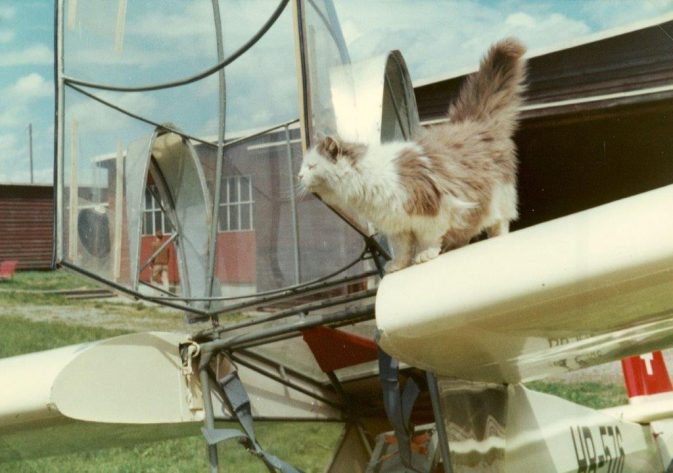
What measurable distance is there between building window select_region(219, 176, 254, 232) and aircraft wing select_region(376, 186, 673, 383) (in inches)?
34.1

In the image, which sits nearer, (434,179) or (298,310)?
(434,179)

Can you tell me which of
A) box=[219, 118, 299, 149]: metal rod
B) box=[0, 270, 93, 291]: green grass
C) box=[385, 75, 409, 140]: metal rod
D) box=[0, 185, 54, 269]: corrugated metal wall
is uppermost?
box=[0, 185, 54, 269]: corrugated metal wall

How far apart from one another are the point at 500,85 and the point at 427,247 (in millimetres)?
549

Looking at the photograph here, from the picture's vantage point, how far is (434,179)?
6.36 feet

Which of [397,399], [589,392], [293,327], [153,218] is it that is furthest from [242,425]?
[589,392]

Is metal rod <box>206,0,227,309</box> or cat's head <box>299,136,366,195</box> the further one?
metal rod <box>206,0,227,309</box>

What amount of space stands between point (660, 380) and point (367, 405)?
1.45 meters

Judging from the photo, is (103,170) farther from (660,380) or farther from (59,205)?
(660,380)

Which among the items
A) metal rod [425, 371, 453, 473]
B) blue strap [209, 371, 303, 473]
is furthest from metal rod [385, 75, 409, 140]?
blue strap [209, 371, 303, 473]

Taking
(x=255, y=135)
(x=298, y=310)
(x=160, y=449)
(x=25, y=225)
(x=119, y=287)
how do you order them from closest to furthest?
(x=119, y=287) < (x=298, y=310) < (x=255, y=135) < (x=160, y=449) < (x=25, y=225)

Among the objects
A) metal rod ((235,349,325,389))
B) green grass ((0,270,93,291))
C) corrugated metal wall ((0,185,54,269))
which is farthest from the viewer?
corrugated metal wall ((0,185,54,269))

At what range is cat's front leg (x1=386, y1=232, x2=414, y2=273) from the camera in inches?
79.4

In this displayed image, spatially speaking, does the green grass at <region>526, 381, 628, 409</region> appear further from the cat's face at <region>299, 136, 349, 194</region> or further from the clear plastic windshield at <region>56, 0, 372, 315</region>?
the cat's face at <region>299, 136, 349, 194</region>

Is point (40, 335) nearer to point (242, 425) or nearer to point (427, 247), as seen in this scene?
point (242, 425)
